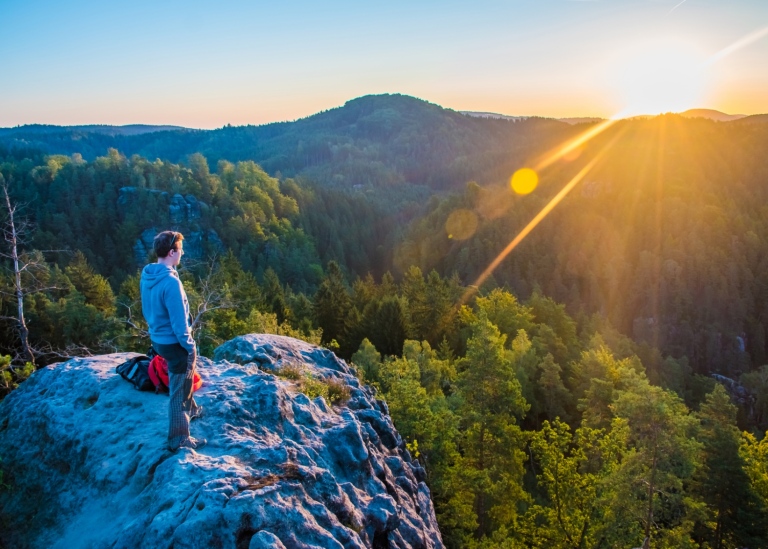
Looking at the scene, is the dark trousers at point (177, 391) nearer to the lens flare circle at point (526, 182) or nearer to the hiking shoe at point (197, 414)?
the hiking shoe at point (197, 414)

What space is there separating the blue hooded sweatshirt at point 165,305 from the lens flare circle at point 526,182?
406 feet

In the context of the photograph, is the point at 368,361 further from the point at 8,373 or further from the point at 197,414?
the point at 197,414

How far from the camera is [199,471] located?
620 centimetres

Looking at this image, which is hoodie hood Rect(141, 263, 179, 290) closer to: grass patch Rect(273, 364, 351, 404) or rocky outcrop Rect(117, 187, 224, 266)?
grass patch Rect(273, 364, 351, 404)

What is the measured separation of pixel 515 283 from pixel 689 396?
1664 inches

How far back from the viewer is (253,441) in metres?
7.18

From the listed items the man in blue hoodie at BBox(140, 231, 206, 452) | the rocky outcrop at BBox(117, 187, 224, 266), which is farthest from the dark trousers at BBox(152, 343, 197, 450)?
the rocky outcrop at BBox(117, 187, 224, 266)

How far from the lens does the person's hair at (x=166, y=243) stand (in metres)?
6.36

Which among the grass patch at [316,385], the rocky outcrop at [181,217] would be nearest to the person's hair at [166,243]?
the grass patch at [316,385]

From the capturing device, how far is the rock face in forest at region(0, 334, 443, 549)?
5.79m

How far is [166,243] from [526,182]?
14419 centimetres

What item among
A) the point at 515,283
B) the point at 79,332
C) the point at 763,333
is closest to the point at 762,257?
the point at 763,333

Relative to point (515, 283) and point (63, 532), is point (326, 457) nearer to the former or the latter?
point (63, 532)

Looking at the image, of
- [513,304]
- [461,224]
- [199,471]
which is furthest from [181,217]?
[199,471]
